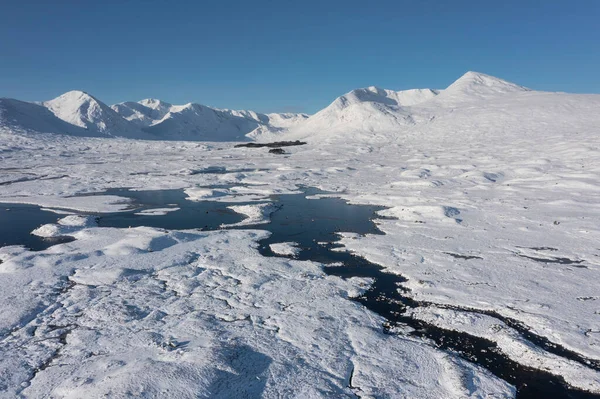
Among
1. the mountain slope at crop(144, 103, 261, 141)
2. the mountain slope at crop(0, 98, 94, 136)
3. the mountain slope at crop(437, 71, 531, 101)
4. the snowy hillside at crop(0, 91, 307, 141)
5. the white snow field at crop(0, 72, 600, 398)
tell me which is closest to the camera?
the white snow field at crop(0, 72, 600, 398)

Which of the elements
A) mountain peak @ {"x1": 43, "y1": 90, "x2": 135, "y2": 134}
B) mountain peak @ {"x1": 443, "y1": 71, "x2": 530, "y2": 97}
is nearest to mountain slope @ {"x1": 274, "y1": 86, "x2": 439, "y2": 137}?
mountain peak @ {"x1": 443, "y1": 71, "x2": 530, "y2": 97}

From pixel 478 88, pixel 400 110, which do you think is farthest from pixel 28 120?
pixel 478 88

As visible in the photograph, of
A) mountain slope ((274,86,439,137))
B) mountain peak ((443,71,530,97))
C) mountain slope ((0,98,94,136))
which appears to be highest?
mountain peak ((443,71,530,97))

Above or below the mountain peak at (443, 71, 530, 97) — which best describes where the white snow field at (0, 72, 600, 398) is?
below

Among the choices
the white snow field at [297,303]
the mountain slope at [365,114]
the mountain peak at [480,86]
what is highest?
the mountain peak at [480,86]

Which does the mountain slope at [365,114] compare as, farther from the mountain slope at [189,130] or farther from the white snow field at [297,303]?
the white snow field at [297,303]

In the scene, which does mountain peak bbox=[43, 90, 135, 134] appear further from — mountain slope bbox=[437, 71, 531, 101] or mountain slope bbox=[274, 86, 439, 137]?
mountain slope bbox=[437, 71, 531, 101]

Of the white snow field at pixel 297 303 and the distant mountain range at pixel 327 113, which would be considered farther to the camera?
the distant mountain range at pixel 327 113

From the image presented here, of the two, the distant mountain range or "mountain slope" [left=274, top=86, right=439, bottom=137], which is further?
the distant mountain range

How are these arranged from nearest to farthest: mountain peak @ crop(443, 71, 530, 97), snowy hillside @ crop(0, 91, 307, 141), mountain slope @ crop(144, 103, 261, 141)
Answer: snowy hillside @ crop(0, 91, 307, 141), mountain peak @ crop(443, 71, 530, 97), mountain slope @ crop(144, 103, 261, 141)

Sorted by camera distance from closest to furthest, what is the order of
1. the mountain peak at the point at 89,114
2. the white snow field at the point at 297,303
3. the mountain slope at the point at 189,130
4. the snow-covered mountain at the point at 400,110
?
1. the white snow field at the point at 297,303
2. the snow-covered mountain at the point at 400,110
3. the mountain peak at the point at 89,114
4. the mountain slope at the point at 189,130

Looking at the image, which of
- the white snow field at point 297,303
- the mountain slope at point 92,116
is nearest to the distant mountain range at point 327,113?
the mountain slope at point 92,116

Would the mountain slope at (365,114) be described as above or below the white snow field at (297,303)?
above
